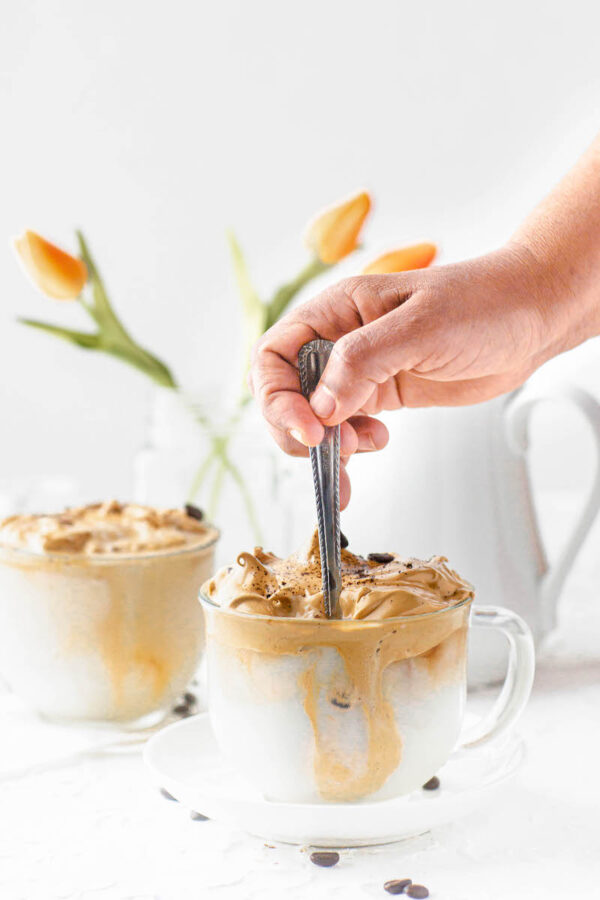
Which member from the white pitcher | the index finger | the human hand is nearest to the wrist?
the human hand

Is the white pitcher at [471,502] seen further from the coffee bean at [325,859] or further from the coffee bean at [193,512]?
the coffee bean at [325,859]

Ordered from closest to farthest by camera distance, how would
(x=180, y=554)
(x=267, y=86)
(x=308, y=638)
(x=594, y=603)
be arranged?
(x=308, y=638) → (x=180, y=554) → (x=594, y=603) → (x=267, y=86)

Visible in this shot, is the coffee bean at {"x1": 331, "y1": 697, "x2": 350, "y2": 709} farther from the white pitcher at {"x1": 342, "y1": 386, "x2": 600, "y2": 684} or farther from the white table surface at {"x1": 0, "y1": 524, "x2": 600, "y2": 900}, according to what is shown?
the white pitcher at {"x1": 342, "y1": 386, "x2": 600, "y2": 684}

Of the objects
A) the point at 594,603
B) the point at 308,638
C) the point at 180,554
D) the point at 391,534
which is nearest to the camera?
the point at 308,638

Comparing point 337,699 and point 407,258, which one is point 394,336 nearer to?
point 337,699

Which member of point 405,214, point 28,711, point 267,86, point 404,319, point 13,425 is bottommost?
point 28,711

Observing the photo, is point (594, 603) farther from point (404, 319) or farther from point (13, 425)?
point (13, 425)

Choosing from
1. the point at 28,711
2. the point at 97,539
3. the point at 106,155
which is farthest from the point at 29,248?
the point at 106,155

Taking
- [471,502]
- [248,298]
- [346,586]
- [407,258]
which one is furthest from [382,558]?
[248,298]
